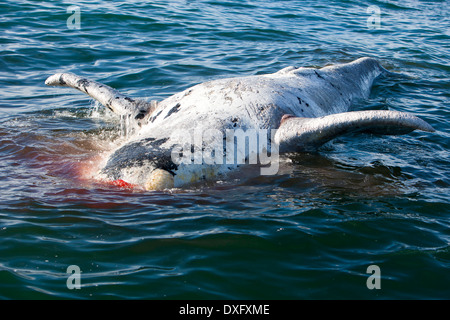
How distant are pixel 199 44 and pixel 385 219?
30.8 ft

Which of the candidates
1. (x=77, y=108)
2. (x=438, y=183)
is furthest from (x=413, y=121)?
(x=77, y=108)

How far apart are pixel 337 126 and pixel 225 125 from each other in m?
1.34

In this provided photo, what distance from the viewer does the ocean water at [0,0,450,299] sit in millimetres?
4562

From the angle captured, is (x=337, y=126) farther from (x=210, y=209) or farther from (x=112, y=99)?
(x=112, y=99)

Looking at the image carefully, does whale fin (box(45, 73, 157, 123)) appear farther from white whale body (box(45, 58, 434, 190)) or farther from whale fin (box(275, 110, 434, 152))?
whale fin (box(275, 110, 434, 152))

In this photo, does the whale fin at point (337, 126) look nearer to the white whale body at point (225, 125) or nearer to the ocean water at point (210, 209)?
the white whale body at point (225, 125)

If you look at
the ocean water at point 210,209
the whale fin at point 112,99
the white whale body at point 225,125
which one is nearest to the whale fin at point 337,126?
the white whale body at point 225,125

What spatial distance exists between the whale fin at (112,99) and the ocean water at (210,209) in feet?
1.32

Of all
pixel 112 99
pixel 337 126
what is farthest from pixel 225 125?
pixel 112 99

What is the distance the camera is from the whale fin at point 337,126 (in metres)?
6.60

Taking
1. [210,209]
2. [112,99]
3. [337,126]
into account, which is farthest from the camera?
[112,99]

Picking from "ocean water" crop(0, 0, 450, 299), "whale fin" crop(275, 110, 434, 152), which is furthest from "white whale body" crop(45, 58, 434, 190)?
"ocean water" crop(0, 0, 450, 299)

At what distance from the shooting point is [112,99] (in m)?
8.48

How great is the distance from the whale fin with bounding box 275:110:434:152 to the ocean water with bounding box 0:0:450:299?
32 cm
